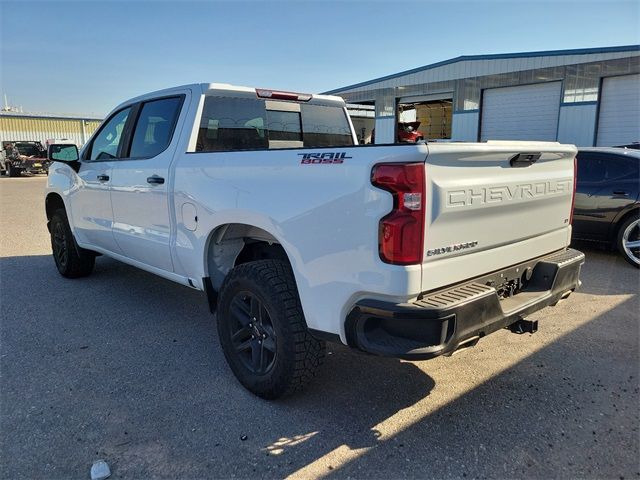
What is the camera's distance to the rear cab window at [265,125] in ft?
13.1

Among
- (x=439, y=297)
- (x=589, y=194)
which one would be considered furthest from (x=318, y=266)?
(x=589, y=194)

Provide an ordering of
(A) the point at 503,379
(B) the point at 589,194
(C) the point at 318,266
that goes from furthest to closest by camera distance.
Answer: (B) the point at 589,194 < (A) the point at 503,379 < (C) the point at 318,266

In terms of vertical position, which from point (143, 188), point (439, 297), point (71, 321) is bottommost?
point (71, 321)

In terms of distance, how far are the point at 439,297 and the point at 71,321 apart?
3.66 m

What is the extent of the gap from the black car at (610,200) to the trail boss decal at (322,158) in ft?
18.5

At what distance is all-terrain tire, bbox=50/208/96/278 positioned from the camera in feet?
19.2

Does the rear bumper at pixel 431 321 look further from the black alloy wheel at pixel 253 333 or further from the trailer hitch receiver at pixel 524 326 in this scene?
the black alloy wheel at pixel 253 333

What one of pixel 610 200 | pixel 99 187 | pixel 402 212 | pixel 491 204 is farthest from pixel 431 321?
pixel 610 200

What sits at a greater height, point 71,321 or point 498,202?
point 498,202

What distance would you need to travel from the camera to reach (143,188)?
161 inches

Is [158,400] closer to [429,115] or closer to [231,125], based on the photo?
[231,125]

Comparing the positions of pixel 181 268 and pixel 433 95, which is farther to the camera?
pixel 433 95

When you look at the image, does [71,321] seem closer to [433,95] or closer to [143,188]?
[143,188]

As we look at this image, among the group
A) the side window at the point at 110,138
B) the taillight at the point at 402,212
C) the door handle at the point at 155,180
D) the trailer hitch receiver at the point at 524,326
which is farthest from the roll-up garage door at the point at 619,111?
the taillight at the point at 402,212
